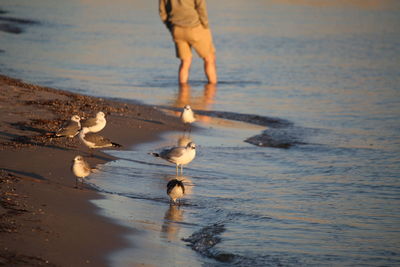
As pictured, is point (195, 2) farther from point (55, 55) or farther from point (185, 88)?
point (55, 55)

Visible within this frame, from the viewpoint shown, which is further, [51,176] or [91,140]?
[91,140]

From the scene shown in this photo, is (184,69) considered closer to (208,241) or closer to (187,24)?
(187,24)

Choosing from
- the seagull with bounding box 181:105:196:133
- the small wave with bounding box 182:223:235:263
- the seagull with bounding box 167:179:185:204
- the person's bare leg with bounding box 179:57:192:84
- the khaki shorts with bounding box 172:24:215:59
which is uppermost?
the khaki shorts with bounding box 172:24:215:59

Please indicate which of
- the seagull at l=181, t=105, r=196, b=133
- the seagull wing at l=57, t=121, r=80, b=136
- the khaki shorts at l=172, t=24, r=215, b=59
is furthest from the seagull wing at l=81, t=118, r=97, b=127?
the khaki shorts at l=172, t=24, r=215, b=59

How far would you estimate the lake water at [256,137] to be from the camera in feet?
23.5

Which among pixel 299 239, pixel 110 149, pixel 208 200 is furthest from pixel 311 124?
pixel 299 239

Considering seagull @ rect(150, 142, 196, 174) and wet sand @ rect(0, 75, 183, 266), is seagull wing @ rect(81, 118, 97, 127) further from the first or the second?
seagull @ rect(150, 142, 196, 174)

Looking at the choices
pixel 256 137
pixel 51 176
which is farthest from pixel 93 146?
pixel 256 137

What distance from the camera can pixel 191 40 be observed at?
16312 mm

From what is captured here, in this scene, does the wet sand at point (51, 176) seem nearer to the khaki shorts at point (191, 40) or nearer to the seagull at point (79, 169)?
the seagull at point (79, 169)

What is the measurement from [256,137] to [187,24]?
4.47 m

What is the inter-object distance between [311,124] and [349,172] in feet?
13.0

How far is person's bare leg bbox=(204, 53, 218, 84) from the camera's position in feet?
55.4

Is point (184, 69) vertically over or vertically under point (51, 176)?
over
